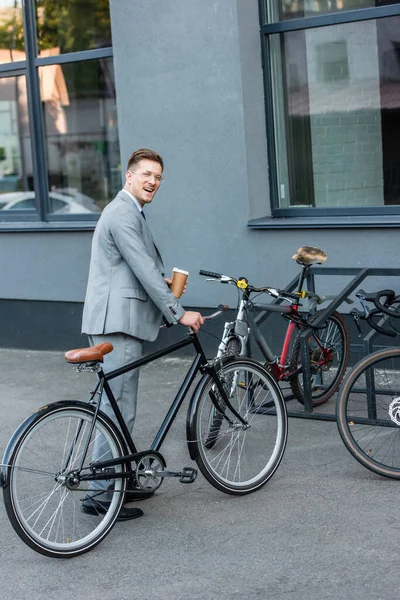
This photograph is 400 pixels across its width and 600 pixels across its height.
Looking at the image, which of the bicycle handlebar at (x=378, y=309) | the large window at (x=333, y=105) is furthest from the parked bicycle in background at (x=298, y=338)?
the large window at (x=333, y=105)

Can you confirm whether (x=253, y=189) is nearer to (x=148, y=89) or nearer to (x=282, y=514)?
(x=148, y=89)

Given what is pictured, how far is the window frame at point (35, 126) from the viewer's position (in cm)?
928

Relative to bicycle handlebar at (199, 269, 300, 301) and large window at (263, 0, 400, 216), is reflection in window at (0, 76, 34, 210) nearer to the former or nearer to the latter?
large window at (263, 0, 400, 216)

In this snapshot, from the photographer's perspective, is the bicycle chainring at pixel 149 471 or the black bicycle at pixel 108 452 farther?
the bicycle chainring at pixel 149 471

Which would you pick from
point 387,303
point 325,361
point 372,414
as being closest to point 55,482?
point 372,414

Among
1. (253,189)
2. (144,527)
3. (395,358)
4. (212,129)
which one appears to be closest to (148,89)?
(212,129)

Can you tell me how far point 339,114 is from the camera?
8102 millimetres

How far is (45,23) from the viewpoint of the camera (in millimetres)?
9422

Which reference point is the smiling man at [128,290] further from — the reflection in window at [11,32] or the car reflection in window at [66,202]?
the reflection in window at [11,32]

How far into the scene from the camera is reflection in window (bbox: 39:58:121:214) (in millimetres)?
9320

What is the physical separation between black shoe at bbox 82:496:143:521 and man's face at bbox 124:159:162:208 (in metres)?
1.54

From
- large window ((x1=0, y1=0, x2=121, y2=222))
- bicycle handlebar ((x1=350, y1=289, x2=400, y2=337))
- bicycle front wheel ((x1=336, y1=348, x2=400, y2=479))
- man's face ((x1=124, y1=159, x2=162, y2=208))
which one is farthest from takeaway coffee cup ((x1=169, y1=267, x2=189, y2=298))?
large window ((x1=0, y1=0, x2=121, y2=222))

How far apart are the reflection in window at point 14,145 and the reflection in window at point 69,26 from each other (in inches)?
19.7

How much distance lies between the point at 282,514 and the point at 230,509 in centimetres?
28
